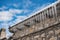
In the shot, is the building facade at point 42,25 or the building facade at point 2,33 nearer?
the building facade at point 42,25

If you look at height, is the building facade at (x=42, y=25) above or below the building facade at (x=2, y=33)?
above

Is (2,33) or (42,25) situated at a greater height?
(42,25)

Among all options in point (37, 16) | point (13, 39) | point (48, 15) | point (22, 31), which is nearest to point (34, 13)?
point (37, 16)

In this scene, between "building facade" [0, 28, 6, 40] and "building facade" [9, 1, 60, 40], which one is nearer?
"building facade" [9, 1, 60, 40]

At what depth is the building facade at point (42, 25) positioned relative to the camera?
41.3 feet

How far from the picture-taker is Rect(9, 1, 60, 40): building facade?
12598mm

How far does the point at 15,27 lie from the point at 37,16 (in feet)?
10.2

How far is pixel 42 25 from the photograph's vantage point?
45.0 feet

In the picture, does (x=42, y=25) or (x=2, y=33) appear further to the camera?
(x=2, y=33)

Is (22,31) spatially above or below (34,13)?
below

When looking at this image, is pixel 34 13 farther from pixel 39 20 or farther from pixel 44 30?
pixel 44 30

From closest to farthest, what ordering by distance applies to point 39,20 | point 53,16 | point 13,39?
point 53,16 → point 39,20 → point 13,39

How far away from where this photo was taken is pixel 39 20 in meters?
13.9

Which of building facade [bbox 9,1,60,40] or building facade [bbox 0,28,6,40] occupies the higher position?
building facade [bbox 9,1,60,40]
